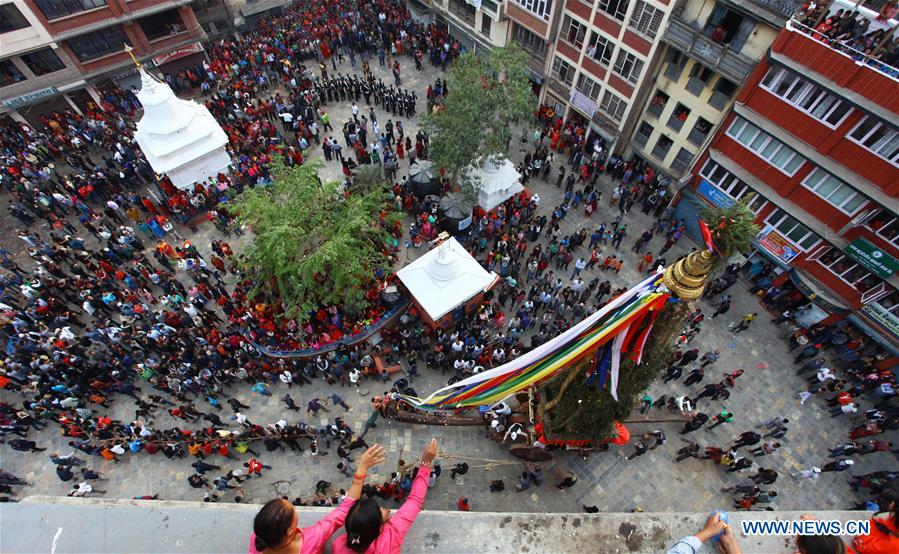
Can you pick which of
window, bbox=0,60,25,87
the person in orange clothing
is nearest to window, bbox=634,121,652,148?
the person in orange clothing

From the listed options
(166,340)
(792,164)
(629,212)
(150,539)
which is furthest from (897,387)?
(166,340)

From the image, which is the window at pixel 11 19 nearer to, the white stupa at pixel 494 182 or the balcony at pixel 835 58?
the white stupa at pixel 494 182

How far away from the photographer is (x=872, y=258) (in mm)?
16766

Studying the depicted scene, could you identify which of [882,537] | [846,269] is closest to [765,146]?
[846,269]

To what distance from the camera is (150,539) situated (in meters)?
7.12

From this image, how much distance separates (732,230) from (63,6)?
3597 centimetres

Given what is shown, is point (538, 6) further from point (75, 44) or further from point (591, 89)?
point (75, 44)

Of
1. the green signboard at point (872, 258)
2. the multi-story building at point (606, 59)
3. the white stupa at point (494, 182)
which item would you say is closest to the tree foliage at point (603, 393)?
the white stupa at point (494, 182)

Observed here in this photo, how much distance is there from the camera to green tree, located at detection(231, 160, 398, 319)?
16.5 metres

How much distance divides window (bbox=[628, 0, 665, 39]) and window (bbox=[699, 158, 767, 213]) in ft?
22.6

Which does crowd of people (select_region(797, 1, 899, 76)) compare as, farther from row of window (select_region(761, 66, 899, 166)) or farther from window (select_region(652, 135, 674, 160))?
window (select_region(652, 135, 674, 160))

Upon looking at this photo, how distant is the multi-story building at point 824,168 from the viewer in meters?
15.4

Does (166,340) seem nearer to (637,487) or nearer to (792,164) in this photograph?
(637,487)

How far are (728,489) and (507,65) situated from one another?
62.6 feet
